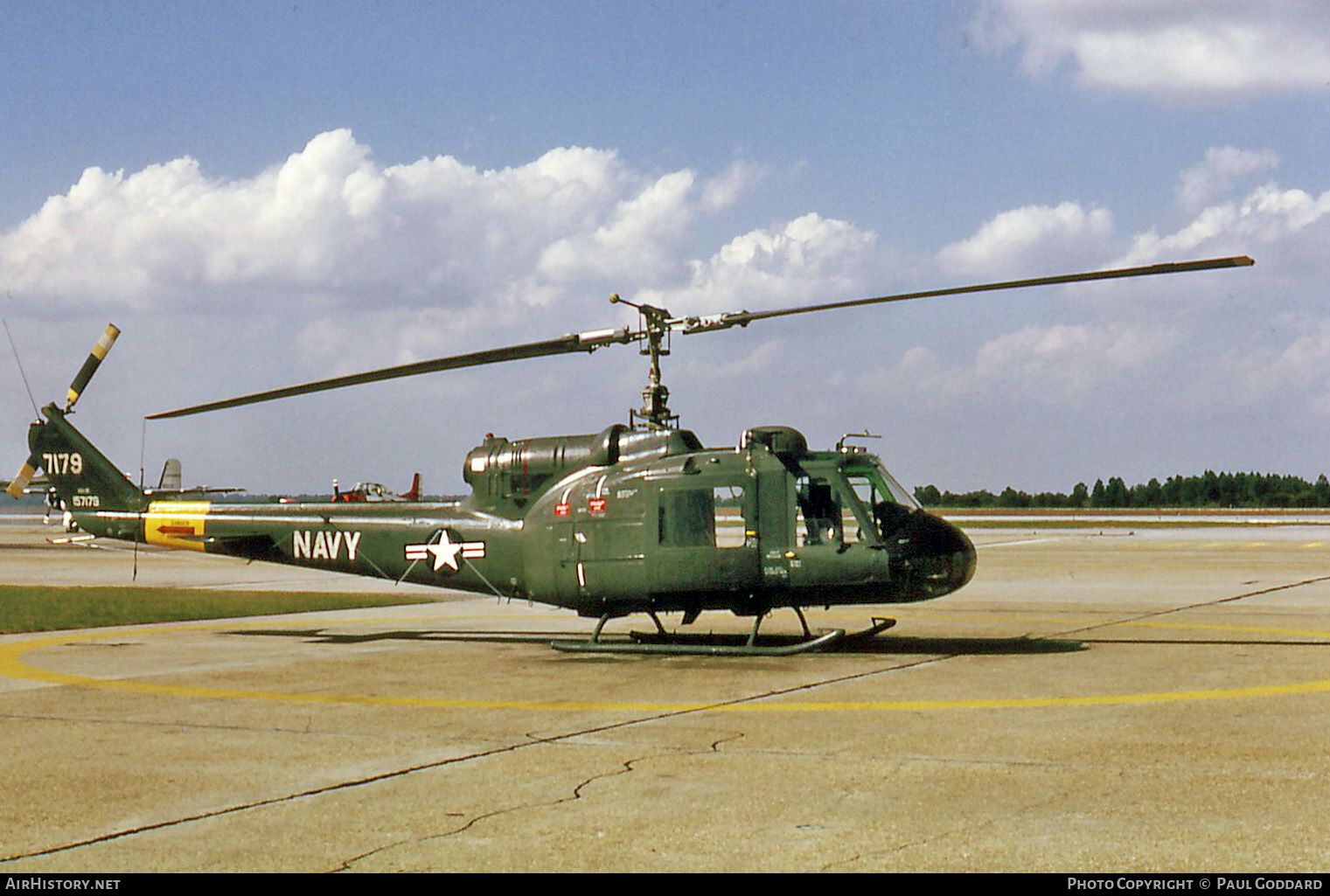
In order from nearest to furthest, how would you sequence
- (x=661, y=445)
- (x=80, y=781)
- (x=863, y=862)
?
(x=863, y=862), (x=80, y=781), (x=661, y=445)

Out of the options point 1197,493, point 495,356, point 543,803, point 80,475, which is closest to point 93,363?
point 80,475

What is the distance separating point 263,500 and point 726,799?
563 inches

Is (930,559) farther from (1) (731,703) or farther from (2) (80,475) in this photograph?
(2) (80,475)

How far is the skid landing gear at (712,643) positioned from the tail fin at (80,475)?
8599 millimetres

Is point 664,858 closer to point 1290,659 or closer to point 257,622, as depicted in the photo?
point 1290,659

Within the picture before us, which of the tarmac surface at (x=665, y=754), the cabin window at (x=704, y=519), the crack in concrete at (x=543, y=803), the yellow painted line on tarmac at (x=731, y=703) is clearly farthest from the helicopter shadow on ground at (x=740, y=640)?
the crack in concrete at (x=543, y=803)

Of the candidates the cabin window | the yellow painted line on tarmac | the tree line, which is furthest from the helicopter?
the tree line

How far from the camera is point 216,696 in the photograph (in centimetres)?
1242

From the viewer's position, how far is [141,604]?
23.8 meters

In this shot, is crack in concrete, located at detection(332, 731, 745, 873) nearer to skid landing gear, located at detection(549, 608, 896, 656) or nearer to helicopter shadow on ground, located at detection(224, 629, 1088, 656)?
skid landing gear, located at detection(549, 608, 896, 656)

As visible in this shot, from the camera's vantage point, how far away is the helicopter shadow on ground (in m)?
16.1

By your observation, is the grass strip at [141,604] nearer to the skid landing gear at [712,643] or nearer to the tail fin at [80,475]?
the tail fin at [80,475]

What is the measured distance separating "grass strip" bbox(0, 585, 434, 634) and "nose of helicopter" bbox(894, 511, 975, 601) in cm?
1295
